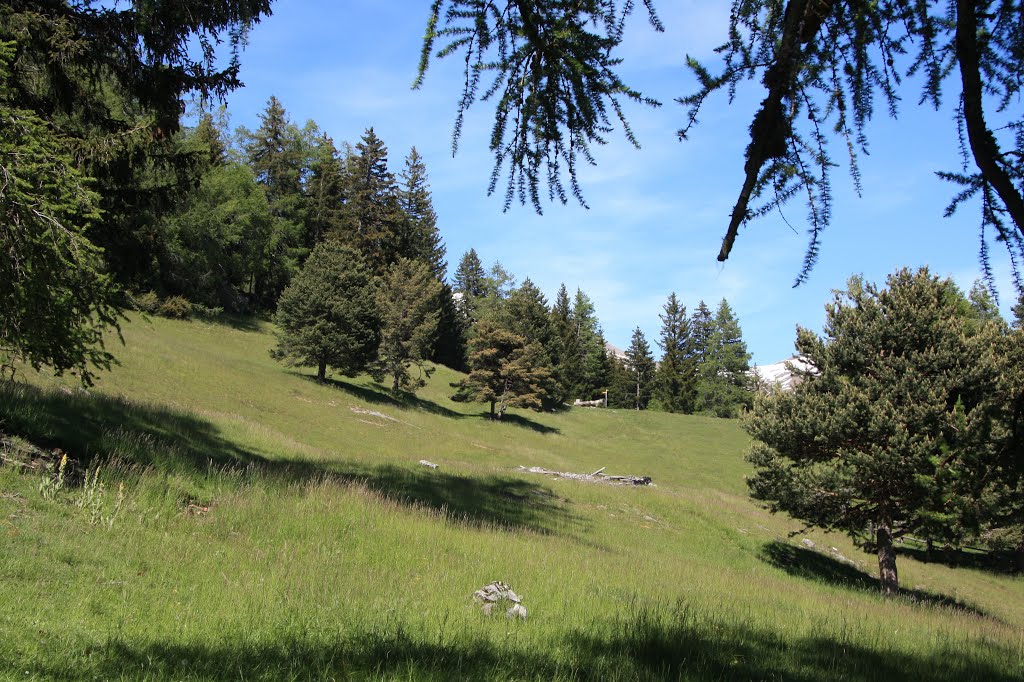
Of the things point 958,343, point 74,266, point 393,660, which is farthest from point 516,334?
point 393,660

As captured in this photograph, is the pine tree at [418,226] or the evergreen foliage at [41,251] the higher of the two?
the pine tree at [418,226]

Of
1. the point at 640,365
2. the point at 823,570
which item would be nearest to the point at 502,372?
the point at 823,570

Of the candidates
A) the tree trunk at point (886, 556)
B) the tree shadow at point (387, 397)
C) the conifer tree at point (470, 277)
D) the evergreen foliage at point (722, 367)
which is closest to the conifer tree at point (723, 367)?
the evergreen foliage at point (722, 367)

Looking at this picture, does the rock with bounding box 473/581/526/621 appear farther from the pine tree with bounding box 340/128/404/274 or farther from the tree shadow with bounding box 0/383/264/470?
the pine tree with bounding box 340/128/404/274

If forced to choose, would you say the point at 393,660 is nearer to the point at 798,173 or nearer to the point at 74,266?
the point at 798,173

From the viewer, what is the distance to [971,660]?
250 inches

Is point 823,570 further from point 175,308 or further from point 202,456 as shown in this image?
point 175,308

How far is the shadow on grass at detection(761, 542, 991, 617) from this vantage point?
17625 mm

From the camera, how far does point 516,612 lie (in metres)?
5.65

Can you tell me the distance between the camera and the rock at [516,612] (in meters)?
5.51

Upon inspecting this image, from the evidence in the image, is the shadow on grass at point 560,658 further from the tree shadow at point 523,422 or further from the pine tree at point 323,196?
the pine tree at point 323,196

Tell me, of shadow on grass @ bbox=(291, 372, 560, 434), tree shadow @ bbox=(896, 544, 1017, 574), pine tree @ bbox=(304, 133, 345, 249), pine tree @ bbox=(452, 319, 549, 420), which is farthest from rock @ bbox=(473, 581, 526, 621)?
pine tree @ bbox=(304, 133, 345, 249)

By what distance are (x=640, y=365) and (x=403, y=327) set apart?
67867 mm

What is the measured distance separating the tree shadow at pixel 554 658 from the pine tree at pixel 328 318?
3550 cm
